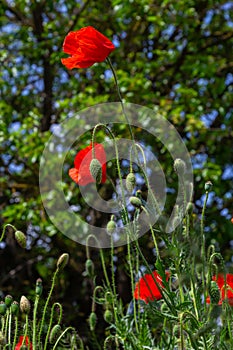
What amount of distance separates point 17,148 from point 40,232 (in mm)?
457

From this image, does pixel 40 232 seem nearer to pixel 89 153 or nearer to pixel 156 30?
pixel 156 30

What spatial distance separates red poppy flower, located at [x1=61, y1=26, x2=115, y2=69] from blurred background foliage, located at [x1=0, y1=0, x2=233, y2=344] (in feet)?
5.46

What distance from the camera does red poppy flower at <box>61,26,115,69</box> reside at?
1227mm

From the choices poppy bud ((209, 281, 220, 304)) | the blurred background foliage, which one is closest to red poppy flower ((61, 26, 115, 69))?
poppy bud ((209, 281, 220, 304))

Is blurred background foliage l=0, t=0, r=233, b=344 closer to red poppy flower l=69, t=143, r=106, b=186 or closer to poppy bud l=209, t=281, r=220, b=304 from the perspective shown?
red poppy flower l=69, t=143, r=106, b=186

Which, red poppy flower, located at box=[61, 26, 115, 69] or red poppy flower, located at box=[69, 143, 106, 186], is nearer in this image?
red poppy flower, located at box=[61, 26, 115, 69]

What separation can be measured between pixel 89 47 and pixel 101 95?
1.98m

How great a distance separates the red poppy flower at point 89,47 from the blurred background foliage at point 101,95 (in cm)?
166

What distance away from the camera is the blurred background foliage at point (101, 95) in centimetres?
313

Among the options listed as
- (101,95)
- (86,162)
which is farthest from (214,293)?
(101,95)

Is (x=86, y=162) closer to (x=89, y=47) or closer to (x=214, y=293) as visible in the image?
(x=89, y=47)

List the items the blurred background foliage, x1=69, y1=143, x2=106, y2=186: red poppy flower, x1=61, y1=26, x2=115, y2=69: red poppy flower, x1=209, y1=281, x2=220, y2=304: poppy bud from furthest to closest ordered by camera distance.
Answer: the blurred background foliage
x1=69, y1=143, x2=106, y2=186: red poppy flower
x1=61, y1=26, x2=115, y2=69: red poppy flower
x1=209, y1=281, x2=220, y2=304: poppy bud

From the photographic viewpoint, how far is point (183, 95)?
10.7 feet

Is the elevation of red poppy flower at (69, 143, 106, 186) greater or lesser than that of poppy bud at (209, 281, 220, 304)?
greater
